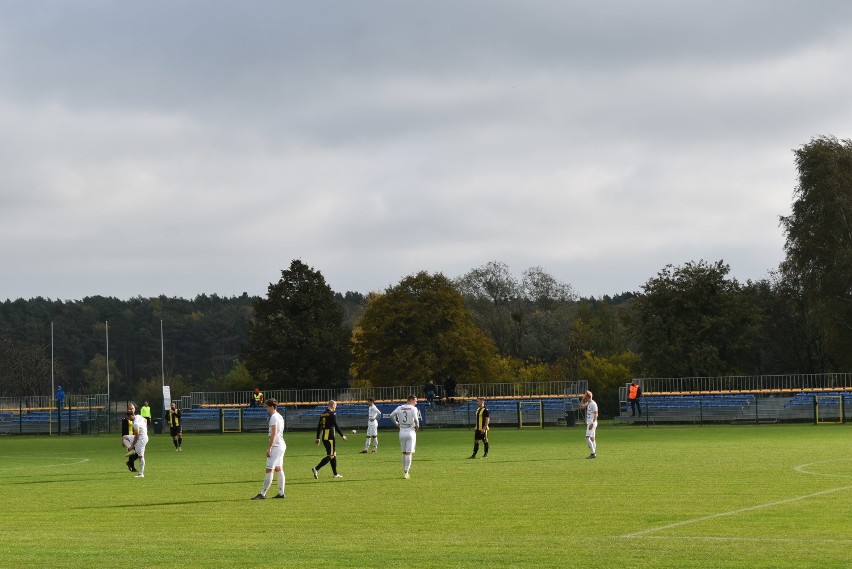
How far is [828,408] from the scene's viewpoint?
59750mm

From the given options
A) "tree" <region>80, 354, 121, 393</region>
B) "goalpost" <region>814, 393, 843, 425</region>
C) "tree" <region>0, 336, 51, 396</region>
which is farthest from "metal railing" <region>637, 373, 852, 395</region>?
"tree" <region>80, 354, 121, 393</region>

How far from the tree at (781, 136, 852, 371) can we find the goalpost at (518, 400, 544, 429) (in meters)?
23.7

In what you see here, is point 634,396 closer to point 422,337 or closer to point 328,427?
point 422,337

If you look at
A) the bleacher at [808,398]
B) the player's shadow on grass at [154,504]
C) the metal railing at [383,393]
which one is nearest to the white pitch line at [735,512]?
the player's shadow on grass at [154,504]

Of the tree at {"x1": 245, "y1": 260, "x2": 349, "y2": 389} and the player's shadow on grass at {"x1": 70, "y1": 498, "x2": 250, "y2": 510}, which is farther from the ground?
the tree at {"x1": 245, "y1": 260, "x2": 349, "y2": 389}

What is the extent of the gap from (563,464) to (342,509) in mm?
11761

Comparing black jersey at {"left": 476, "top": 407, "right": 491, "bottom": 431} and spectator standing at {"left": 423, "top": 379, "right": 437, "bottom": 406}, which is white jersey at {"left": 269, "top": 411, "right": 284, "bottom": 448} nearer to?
black jersey at {"left": 476, "top": 407, "right": 491, "bottom": 431}

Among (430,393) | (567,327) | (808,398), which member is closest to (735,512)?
(808,398)

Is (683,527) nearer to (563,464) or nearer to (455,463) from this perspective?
(563,464)

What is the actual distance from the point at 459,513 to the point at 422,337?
70.6m

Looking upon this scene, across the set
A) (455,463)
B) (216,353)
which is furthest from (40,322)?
(455,463)

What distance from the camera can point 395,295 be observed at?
91.4 m

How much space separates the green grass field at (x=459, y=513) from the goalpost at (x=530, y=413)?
3057 centimetres

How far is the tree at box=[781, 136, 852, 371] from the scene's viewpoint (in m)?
77.6
